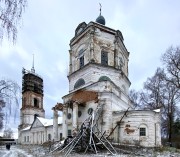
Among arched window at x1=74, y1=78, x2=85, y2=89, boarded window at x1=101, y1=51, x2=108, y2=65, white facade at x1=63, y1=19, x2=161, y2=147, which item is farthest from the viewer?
arched window at x1=74, y1=78, x2=85, y2=89

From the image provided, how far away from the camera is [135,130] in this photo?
24328 mm

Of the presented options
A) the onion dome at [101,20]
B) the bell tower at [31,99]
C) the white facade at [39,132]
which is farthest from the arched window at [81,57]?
the bell tower at [31,99]

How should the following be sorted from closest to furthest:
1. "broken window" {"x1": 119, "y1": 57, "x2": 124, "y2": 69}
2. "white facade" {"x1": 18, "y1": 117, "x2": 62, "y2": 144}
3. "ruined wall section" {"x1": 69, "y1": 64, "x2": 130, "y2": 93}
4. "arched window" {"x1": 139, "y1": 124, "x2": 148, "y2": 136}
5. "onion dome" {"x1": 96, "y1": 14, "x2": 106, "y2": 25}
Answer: "arched window" {"x1": 139, "y1": 124, "x2": 148, "y2": 136}
"ruined wall section" {"x1": 69, "y1": 64, "x2": 130, "y2": 93}
"broken window" {"x1": 119, "y1": 57, "x2": 124, "y2": 69}
"onion dome" {"x1": 96, "y1": 14, "x2": 106, "y2": 25}
"white facade" {"x1": 18, "y1": 117, "x2": 62, "y2": 144}

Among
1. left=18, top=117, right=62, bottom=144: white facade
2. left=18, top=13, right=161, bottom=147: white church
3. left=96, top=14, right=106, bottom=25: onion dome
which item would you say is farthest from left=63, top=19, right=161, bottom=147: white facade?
left=18, top=117, right=62, bottom=144: white facade

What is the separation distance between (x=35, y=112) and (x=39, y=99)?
3.39 meters

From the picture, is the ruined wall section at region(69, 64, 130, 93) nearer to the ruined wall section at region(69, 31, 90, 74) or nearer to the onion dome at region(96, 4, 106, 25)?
the ruined wall section at region(69, 31, 90, 74)

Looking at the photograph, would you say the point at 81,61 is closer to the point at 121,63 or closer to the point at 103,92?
the point at 121,63

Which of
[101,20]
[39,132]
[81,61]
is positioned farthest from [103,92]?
[39,132]

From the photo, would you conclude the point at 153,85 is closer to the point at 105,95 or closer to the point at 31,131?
the point at 105,95

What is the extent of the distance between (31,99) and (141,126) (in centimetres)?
3768

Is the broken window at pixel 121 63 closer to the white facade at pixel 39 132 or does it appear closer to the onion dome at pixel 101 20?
the onion dome at pixel 101 20

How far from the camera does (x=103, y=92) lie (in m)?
26.1

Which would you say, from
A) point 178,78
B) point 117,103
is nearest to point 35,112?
point 117,103

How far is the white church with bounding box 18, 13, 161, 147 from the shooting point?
2434 centimetres
